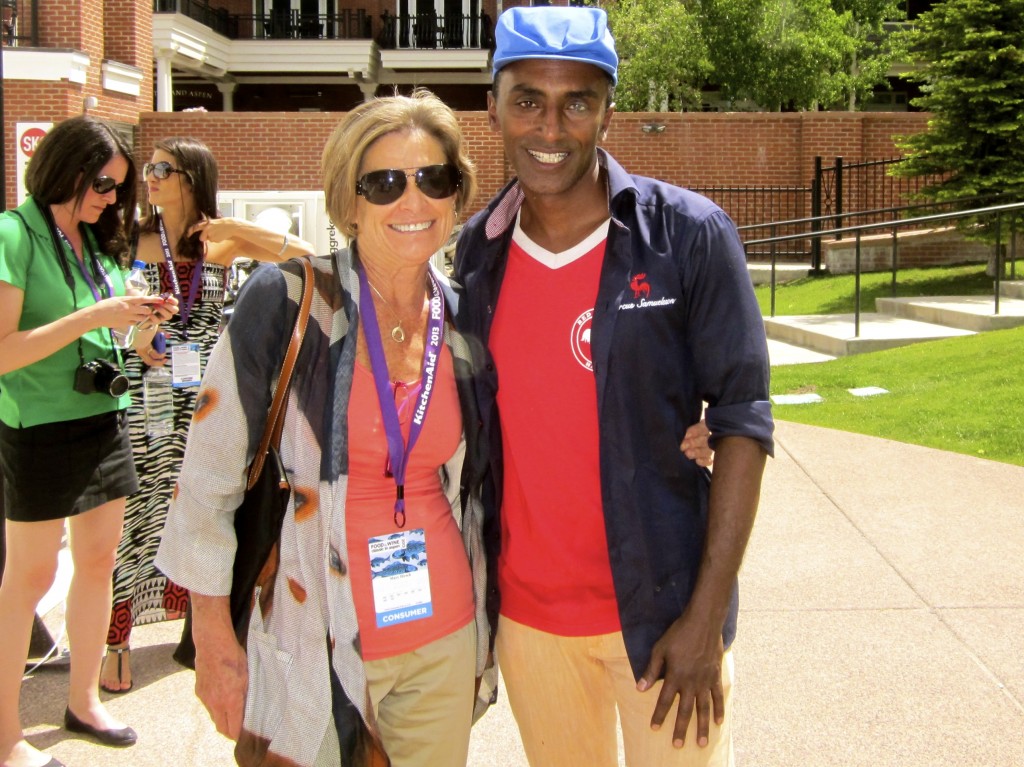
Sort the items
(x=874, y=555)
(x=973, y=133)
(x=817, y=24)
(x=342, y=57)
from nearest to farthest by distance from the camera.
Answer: (x=874, y=555), (x=973, y=133), (x=817, y=24), (x=342, y=57)

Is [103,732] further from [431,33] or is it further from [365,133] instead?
[431,33]

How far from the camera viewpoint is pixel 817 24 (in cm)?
2361

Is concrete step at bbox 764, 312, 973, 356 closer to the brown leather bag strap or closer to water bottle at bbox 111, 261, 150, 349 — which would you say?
water bottle at bbox 111, 261, 150, 349

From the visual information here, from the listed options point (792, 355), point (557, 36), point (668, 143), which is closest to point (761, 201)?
point (668, 143)

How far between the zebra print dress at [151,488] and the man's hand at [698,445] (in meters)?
2.53

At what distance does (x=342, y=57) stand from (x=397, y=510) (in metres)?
32.1

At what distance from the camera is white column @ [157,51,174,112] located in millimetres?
26328

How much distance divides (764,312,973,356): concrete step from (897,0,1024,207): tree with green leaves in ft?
10.6

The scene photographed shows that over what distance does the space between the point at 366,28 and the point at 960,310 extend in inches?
1035

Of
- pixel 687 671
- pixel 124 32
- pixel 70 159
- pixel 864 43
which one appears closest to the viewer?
pixel 687 671

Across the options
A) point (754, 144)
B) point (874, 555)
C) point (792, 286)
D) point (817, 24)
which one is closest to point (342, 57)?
point (817, 24)

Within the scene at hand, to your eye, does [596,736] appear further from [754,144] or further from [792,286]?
[754,144]

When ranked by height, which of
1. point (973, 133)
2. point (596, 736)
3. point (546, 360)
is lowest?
point (596, 736)

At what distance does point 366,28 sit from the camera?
34000mm
